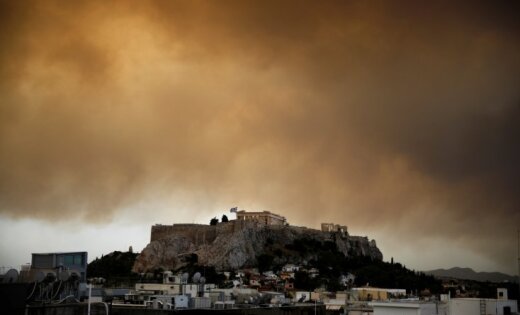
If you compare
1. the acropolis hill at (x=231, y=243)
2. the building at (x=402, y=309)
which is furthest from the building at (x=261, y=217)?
the building at (x=402, y=309)

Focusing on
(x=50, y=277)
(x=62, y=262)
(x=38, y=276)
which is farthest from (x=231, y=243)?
(x=38, y=276)

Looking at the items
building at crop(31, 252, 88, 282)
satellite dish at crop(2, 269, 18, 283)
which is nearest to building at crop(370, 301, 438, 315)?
building at crop(31, 252, 88, 282)

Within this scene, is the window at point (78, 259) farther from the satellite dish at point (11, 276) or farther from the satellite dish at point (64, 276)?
the satellite dish at point (11, 276)

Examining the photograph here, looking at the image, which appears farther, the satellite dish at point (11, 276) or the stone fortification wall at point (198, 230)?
the stone fortification wall at point (198, 230)

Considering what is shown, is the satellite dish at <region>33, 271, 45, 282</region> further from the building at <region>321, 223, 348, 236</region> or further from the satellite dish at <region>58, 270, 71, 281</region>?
the building at <region>321, 223, 348, 236</region>

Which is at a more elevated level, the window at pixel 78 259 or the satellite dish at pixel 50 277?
the window at pixel 78 259
